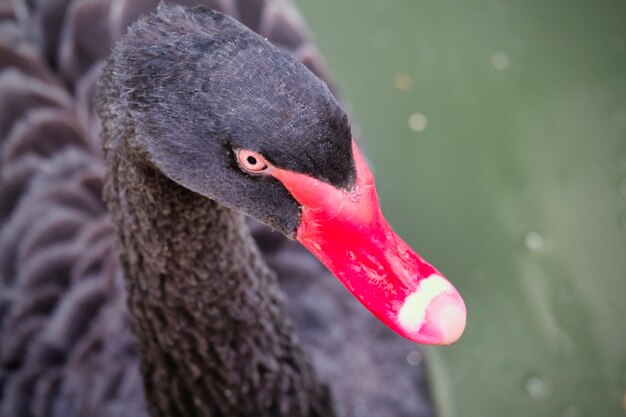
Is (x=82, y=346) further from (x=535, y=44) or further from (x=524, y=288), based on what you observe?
(x=535, y=44)

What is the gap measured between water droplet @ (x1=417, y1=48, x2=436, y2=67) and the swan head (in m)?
1.64

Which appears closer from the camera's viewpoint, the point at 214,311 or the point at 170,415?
the point at 214,311

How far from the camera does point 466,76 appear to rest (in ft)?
8.59

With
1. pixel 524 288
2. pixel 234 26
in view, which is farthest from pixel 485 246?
pixel 234 26

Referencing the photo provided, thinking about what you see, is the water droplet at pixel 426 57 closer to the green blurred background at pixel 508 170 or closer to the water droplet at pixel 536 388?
the green blurred background at pixel 508 170

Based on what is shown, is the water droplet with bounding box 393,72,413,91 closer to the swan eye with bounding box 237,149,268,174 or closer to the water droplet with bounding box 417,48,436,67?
the water droplet with bounding box 417,48,436,67

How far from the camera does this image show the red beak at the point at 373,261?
108 cm

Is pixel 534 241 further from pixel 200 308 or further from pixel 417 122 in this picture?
pixel 200 308

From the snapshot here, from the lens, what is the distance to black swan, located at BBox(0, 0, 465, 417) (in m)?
1.02

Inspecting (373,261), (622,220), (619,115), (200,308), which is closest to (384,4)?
(619,115)

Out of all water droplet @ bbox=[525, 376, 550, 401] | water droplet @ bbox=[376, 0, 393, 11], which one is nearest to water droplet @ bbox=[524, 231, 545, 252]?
water droplet @ bbox=[525, 376, 550, 401]

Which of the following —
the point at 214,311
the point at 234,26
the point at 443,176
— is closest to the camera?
the point at 234,26

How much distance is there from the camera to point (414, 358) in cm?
200

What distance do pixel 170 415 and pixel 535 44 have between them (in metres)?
1.84
